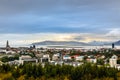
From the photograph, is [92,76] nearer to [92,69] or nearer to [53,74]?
[92,69]

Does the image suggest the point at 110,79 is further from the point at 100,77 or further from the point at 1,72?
the point at 1,72

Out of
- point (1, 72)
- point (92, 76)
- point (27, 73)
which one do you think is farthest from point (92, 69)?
point (1, 72)

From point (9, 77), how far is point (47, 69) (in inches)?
227

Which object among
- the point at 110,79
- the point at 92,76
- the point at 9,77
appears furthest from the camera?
the point at 92,76

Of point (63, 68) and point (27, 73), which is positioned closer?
point (27, 73)

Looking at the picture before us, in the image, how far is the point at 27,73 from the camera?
93.9 ft

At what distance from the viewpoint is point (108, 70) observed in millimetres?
30359

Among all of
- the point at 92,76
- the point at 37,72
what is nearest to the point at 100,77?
the point at 92,76

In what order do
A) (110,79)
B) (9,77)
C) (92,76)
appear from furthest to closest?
1. (92,76)
2. (110,79)
3. (9,77)

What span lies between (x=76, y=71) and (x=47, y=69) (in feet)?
8.92

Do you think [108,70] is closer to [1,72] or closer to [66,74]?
[66,74]

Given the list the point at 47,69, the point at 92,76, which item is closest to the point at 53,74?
the point at 47,69

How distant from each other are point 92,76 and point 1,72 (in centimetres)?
761

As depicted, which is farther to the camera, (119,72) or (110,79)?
(119,72)
